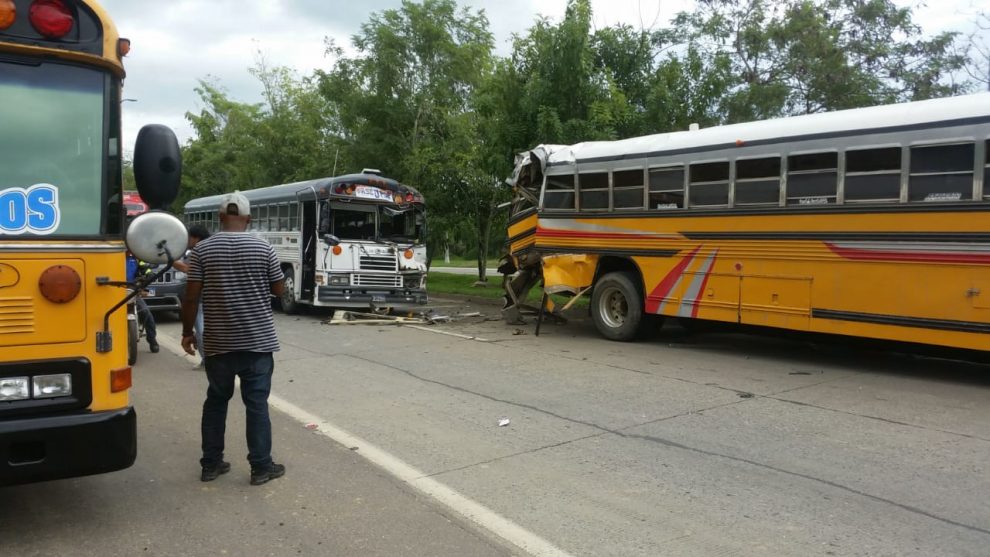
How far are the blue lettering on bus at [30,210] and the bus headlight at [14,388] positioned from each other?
73 centimetres

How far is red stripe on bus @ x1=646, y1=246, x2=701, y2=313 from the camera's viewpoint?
10452 millimetres

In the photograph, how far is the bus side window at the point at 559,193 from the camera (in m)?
12.1

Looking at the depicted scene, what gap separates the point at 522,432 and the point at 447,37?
20304mm

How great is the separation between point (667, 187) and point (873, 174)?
2909 mm

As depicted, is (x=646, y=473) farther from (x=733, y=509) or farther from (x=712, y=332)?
(x=712, y=332)

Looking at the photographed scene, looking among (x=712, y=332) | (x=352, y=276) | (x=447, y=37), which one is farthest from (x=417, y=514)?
(x=447, y=37)

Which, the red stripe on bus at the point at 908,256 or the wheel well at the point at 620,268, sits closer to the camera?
the red stripe on bus at the point at 908,256

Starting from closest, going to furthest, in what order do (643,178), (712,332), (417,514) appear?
1. (417,514)
2. (643,178)
3. (712,332)

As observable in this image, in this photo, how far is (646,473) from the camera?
5.03 metres

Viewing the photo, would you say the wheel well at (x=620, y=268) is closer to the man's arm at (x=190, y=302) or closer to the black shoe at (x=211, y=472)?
the black shoe at (x=211, y=472)

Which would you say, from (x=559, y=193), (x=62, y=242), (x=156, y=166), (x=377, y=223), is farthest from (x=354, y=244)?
(x=62, y=242)

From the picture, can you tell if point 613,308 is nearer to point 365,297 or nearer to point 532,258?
point 532,258

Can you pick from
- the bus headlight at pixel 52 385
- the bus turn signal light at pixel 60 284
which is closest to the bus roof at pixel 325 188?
the bus turn signal light at pixel 60 284

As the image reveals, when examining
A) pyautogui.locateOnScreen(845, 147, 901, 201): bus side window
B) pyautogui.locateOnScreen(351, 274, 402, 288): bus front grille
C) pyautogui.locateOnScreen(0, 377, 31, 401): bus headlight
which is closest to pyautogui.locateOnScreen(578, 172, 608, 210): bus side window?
pyautogui.locateOnScreen(845, 147, 901, 201): bus side window
